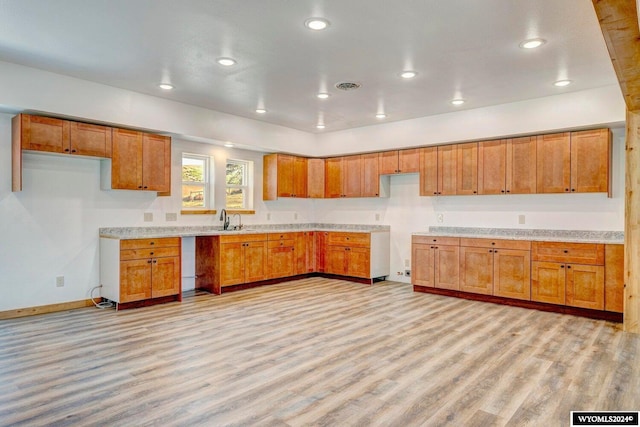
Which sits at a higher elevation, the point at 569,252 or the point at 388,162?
the point at 388,162

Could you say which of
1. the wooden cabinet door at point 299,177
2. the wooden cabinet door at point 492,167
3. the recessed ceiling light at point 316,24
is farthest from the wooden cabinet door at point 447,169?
the recessed ceiling light at point 316,24

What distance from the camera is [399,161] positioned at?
659 cm

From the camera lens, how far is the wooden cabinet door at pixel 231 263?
591 centimetres

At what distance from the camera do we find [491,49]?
365 centimetres

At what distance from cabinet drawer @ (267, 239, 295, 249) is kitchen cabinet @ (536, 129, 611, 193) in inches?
150

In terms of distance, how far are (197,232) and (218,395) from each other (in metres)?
3.49

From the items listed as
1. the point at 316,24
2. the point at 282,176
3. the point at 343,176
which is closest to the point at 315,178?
the point at 343,176

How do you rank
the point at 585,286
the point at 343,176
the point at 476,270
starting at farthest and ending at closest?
1. the point at 343,176
2. the point at 476,270
3. the point at 585,286

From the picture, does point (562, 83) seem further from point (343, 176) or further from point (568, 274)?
point (343, 176)

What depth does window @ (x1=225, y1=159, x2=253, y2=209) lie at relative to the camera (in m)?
6.82

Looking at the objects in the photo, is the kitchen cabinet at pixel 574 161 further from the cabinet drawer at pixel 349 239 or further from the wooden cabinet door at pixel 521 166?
the cabinet drawer at pixel 349 239

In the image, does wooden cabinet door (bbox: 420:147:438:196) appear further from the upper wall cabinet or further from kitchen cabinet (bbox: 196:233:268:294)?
the upper wall cabinet

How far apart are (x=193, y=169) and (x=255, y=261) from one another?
1.71 m

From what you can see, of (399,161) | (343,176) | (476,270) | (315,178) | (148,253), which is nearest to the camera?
(148,253)
